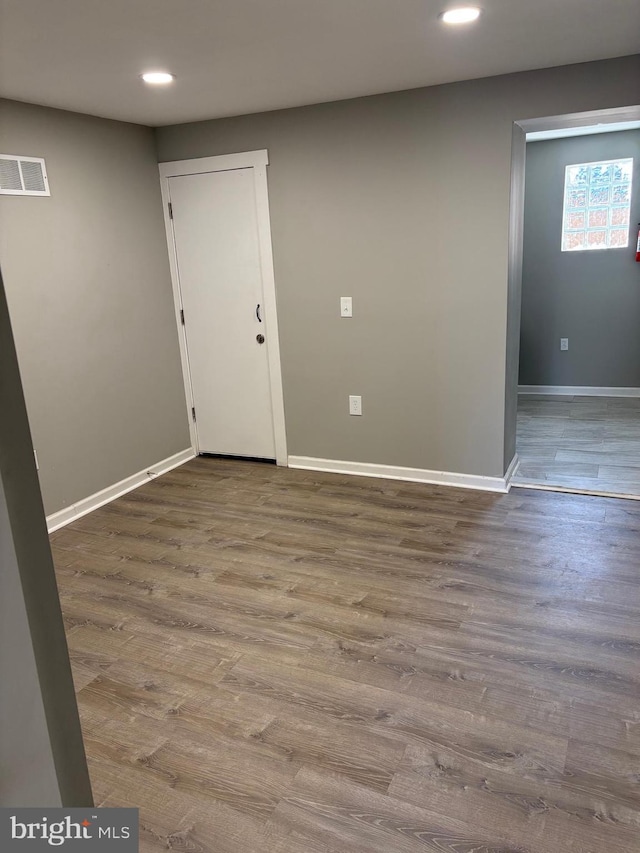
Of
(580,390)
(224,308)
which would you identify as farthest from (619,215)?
(224,308)

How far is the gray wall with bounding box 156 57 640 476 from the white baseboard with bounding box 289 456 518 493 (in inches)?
2.2

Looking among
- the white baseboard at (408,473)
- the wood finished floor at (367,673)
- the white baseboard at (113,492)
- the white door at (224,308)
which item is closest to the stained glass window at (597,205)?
the white baseboard at (408,473)

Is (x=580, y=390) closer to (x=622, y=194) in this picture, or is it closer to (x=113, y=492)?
(x=622, y=194)

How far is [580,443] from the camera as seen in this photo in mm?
4512

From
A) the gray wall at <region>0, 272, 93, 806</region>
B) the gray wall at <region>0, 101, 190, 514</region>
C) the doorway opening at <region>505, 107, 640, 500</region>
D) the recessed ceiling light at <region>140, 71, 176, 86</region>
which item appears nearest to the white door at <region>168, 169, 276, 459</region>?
the gray wall at <region>0, 101, 190, 514</region>

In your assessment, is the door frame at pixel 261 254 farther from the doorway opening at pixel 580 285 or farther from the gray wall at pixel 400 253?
the doorway opening at pixel 580 285

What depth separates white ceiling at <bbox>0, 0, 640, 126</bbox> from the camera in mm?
2174

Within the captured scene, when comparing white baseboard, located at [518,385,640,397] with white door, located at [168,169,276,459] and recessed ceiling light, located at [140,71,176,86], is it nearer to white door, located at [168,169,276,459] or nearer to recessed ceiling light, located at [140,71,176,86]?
white door, located at [168,169,276,459]

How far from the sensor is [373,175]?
3.68m

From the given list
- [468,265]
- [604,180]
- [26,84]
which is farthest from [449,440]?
[604,180]

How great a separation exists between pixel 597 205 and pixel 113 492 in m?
4.75

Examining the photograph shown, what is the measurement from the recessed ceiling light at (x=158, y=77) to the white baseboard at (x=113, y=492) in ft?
7.55

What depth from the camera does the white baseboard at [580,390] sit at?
5.75 meters
